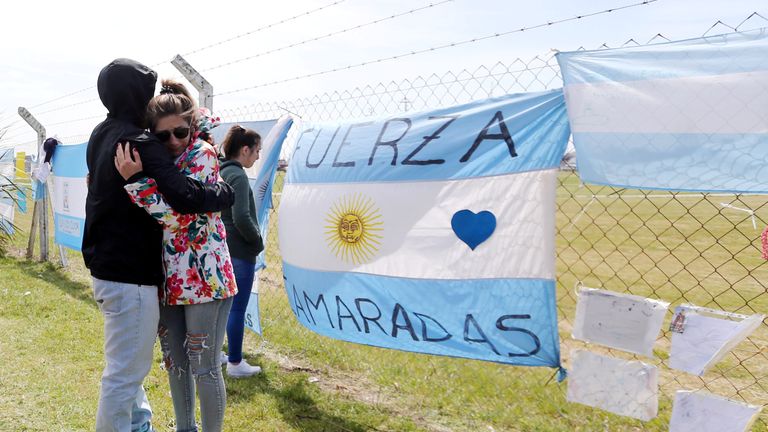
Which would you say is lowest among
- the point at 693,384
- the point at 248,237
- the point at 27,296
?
the point at 27,296

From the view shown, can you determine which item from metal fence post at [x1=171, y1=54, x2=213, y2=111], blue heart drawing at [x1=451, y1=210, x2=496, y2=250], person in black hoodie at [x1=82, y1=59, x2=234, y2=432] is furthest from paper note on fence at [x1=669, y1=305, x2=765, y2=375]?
metal fence post at [x1=171, y1=54, x2=213, y2=111]

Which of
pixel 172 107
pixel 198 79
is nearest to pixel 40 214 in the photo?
pixel 198 79

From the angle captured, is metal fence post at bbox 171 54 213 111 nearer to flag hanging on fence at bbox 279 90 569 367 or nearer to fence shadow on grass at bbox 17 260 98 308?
flag hanging on fence at bbox 279 90 569 367

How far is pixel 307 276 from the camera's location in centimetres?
351

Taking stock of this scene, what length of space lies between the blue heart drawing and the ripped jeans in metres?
1.10

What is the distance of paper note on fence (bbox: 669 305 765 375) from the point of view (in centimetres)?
215

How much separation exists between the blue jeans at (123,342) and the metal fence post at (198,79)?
102 inches

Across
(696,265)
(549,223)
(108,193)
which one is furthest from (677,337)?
(696,265)

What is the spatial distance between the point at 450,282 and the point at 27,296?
5280 mm

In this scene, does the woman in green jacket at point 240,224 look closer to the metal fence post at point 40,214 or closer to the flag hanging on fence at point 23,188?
the metal fence post at point 40,214

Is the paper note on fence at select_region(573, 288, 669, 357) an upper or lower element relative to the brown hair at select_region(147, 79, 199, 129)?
lower

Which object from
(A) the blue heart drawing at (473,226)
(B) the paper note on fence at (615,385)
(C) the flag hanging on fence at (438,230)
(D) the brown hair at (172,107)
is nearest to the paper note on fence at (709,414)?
(B) the paper note on fence at (615,385)

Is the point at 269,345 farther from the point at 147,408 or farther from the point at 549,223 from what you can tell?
the point at 549,223

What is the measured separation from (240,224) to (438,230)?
1298mm
